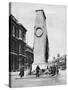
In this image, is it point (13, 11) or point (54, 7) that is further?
point (54, 7)

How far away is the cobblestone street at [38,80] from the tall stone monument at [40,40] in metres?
0.16

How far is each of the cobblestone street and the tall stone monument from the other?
6.3 inches

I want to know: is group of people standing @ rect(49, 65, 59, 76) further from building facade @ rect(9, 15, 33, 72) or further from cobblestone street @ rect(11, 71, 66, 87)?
building facade @ rect(9, 15, 33, 72)

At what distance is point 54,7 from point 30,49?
2.32 ft

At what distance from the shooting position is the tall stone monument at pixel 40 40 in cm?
433

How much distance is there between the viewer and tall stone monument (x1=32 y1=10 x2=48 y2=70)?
4332 millimetres

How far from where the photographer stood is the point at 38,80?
432 centimetres

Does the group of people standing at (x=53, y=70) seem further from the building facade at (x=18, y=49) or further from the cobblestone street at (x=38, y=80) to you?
the building facade at (x=18, y=49)

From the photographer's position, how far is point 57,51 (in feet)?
14.7

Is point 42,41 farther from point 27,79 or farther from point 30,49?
point 27,79

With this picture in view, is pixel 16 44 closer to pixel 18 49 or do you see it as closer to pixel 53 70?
pixel 18 49

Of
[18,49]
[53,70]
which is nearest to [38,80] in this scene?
[53,70]

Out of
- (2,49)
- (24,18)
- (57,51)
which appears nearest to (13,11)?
(24,18)

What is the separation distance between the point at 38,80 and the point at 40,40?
554mm
